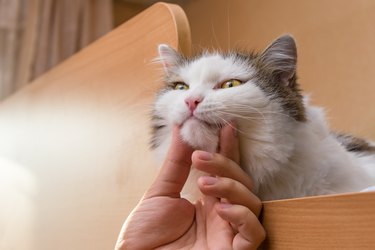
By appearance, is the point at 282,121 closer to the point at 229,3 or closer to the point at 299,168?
the point at 299,168

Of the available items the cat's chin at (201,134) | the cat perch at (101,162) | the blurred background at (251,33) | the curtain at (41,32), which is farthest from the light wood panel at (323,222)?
the curtain at (41,32)

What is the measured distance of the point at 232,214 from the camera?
1.55 ft

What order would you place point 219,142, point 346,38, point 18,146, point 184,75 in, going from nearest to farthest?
point 219,142 → point 184,75 → point 346,38 → point 18,146

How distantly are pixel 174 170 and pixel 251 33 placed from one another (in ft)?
3.84

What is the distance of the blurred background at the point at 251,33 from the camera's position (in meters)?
1.27

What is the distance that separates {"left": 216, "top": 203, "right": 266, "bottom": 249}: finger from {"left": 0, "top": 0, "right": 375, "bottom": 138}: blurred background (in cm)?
58

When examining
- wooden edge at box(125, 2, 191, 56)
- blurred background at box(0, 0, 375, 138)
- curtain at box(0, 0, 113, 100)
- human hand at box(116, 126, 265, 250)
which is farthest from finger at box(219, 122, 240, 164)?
curtain at box(0, 0, 113, 100)

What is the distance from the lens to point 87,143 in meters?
1.08

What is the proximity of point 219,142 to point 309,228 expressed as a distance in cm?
16

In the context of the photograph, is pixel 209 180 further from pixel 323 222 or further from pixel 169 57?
pixel 169 57

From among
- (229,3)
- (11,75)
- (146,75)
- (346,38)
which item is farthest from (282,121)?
(11,75)

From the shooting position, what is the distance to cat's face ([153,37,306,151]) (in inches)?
21.2

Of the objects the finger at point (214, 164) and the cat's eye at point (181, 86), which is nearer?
the finger at point (214, 164)

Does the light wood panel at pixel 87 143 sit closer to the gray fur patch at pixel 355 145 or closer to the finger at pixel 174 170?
the finger at pixel 174 170
